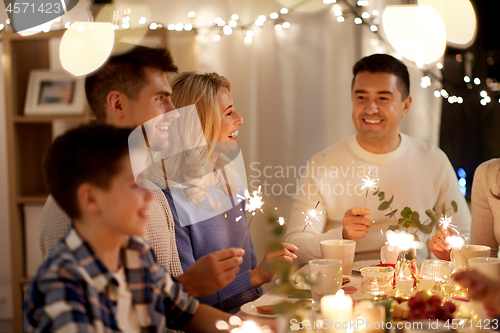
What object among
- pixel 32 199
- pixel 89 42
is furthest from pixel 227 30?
pixel 32 199

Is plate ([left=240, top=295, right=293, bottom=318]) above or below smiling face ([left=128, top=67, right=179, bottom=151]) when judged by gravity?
below

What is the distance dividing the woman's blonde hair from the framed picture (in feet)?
3.43

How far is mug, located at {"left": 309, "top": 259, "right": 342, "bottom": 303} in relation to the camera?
1.27m

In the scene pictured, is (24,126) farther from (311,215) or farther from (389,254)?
(389,254)

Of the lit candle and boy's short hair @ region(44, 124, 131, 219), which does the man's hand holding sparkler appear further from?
boy's short hair @ region(44, 124, 131, 219)

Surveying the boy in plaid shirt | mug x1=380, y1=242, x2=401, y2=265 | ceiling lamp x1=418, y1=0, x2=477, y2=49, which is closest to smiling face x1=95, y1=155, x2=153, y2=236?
the boy in plaid shirt

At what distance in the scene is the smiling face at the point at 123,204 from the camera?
969mm

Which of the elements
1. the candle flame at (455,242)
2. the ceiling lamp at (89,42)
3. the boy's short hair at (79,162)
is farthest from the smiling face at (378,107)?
the boy's short hair at (79,162)

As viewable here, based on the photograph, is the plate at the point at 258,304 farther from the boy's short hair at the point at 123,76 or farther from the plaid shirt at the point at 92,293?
the boy's short hair at the point at 123,76

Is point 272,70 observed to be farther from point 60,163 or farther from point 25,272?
point 60,163

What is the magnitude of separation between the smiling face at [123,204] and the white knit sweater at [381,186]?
136 centimetres

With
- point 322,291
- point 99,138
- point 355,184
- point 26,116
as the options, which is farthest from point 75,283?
point 26,116

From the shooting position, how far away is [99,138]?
1.00m

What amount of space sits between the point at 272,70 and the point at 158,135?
1448 millimetres
